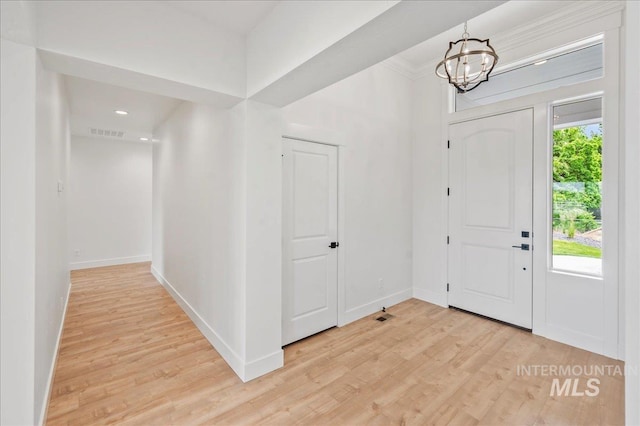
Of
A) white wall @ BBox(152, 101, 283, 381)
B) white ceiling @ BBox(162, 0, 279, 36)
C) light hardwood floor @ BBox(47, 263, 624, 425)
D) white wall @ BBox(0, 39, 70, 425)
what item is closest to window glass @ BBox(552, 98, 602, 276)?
light hardwood floor @ BBox(47, 263, 624, 425)

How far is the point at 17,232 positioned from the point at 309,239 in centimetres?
219

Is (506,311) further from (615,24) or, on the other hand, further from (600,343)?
(615,24)

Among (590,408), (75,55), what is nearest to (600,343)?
(590,408)

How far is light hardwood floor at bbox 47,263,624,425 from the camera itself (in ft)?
6.53

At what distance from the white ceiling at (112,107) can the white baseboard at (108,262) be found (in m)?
2.75

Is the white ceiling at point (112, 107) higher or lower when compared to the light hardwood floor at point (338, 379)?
higher

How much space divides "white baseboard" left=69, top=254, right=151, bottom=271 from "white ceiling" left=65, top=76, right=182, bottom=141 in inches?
108

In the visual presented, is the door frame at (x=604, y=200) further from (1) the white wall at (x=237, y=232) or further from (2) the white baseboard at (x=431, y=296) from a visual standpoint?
(1) the white wall at (x=237, y=232)

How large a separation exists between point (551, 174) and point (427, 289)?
6.85ft

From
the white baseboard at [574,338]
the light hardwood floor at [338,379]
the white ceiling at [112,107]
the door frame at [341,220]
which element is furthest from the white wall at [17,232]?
the white baseboard at [574,338]

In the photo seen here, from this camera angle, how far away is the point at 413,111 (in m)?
4.33

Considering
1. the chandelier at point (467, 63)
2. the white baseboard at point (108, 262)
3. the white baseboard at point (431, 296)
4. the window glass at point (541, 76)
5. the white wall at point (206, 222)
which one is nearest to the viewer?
the chandelier at point (467, 63)

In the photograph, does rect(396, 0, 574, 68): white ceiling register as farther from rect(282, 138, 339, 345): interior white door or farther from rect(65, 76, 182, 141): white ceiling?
rect(65, 76, 182, 141): white ceiling

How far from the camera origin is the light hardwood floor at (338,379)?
199cm
